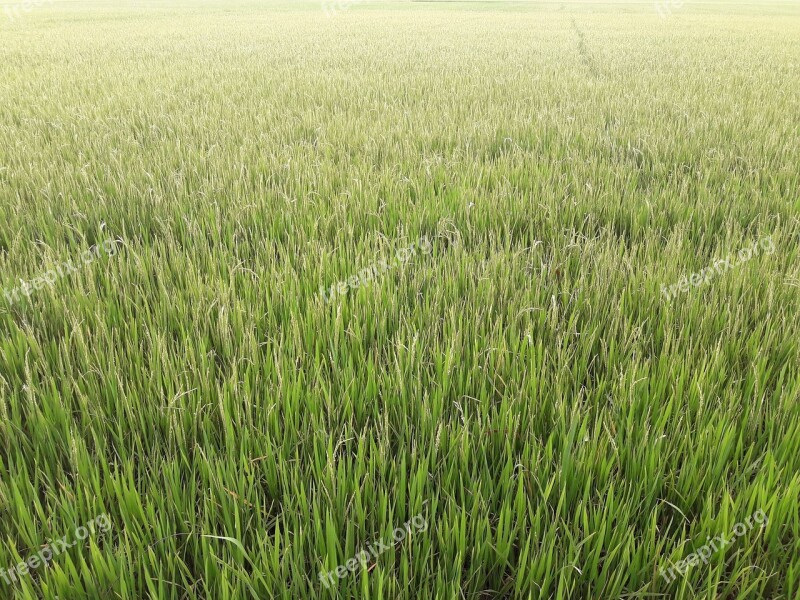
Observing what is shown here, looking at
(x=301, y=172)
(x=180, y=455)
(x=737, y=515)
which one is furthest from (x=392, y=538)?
(x=301, y=172)

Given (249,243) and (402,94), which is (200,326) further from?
(402,94)

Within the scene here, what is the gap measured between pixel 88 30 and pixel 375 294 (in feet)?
49.0

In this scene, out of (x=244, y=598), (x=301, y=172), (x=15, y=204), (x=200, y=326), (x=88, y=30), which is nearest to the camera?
(x=244, y=598)

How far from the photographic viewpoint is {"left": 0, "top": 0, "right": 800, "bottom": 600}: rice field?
842 millimetres

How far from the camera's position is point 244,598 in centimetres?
77

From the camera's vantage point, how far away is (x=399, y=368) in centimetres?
115

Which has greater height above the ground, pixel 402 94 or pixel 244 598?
pixel 402 94

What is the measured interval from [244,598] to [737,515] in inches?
31.3

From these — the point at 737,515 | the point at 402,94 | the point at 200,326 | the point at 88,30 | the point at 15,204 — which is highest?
the point at 88,30

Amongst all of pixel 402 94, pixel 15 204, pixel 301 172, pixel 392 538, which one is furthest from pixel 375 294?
pixel 402 94

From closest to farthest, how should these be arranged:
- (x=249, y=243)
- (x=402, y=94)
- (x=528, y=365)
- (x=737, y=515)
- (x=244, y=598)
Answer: (x=244, y=598), (x=737, y=515), (x=528, y=365), (x=249, y=243), (x=402, y=94)

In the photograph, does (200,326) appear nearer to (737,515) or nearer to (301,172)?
(737,515)

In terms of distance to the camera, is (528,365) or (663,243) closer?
(528,365)

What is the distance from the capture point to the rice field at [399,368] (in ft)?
2.76
